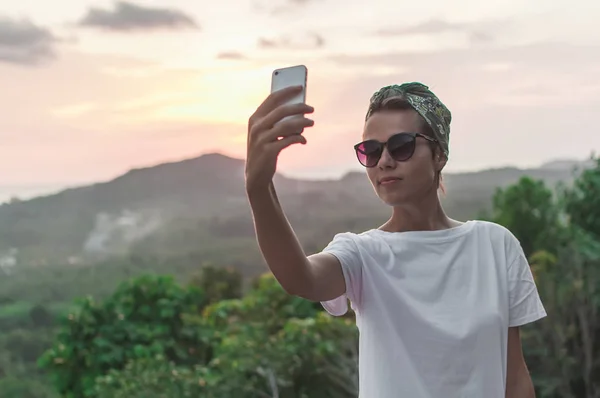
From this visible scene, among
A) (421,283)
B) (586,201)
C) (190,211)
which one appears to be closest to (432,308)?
(421,283)

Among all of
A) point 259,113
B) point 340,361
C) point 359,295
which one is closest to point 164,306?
point 340,361

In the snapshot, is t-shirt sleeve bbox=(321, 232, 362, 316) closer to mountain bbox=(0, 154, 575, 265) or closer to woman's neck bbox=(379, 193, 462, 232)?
woman's neck bbox=(379, 193, 462, 232)

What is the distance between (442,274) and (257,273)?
9.36 feet

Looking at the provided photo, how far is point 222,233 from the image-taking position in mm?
3740

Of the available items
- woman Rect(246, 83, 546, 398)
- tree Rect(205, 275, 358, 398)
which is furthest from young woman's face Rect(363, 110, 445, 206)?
tree Rect(205, 275, 358, 398)

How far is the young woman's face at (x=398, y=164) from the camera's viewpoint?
40.2 inches

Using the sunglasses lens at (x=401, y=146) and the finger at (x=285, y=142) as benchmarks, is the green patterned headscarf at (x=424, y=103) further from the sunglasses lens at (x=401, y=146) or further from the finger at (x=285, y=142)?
the finger at (x=285, y=142)

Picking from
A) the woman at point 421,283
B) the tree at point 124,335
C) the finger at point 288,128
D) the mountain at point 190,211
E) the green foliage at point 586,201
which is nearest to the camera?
the finger at point 288,128

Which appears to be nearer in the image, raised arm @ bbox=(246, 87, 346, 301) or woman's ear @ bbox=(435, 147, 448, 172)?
raised arm @ bbox=(246, 87, 346, 301)

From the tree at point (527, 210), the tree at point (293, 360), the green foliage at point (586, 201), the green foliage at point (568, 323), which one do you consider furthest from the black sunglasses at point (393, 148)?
the tree at point (527, 210)

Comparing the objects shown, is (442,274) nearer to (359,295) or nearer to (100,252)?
(359,295)

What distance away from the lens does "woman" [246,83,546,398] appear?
0.98 meters

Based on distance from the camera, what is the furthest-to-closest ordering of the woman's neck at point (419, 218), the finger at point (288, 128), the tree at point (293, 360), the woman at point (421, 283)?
the tree at point (293, 360) → the woman's neck at point (419, 218) → the woman at point (421, 283) → the finger at point (288, 128)

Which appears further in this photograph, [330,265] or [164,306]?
[164,306]
